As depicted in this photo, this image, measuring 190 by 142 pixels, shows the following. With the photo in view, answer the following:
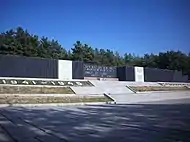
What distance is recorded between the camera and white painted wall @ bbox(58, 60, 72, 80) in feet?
114

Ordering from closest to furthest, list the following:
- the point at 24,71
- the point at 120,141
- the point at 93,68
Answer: the point at 120,141, the point at 24,71, the point at 93,68

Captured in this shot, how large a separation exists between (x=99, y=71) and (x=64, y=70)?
755 cm

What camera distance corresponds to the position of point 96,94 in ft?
91.1

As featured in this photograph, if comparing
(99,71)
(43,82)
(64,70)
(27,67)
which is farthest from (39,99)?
(99,71)

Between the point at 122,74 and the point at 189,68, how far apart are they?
29.4m

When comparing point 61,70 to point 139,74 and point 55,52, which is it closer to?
point 139,74

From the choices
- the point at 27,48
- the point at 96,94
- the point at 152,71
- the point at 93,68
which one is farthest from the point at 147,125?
the point at 27,48

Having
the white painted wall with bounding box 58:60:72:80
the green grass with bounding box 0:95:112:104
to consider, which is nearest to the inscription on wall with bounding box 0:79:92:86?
the white painted wall with bounding box 58:60:72:80

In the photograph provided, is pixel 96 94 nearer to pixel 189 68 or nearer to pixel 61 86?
pixel 61 86

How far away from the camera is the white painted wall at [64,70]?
34688mm

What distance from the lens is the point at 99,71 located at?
41156 millimetres

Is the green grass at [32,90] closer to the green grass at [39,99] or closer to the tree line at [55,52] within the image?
the green grass at [39,99]

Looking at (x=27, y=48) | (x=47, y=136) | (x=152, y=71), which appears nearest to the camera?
(x=47, y=136)

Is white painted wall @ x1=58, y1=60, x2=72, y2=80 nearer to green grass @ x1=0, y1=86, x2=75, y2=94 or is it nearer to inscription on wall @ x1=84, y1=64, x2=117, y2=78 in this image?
inscription on wall @ x1=84, y1=64, x2=117, y2=78
